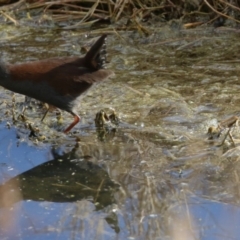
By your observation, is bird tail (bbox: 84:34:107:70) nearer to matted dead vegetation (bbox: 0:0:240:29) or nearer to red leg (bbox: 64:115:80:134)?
red leg (bbox: 64:115:80:134)

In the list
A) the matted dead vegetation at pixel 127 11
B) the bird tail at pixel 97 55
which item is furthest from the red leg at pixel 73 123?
the matted dead vegetation at pixel 127 11

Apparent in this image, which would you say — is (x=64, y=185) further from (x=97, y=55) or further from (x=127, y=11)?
(x=127, y=11)

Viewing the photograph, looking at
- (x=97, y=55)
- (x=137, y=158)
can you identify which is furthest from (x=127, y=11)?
(x=137, y=158)

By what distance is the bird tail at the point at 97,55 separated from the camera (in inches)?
153

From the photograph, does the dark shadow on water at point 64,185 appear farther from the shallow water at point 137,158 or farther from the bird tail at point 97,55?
the bird tail at point 97,55

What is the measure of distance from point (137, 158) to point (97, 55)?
0.67 meters

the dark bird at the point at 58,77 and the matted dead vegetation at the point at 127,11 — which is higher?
the dark bird at the point at 58,77

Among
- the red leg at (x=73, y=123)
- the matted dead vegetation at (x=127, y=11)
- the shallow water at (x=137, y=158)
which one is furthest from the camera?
the matted dead vegetation at (x=127, y=11)

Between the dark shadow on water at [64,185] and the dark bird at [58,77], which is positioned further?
the dark bird at [58,77]

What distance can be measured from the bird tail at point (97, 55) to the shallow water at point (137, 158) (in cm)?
39

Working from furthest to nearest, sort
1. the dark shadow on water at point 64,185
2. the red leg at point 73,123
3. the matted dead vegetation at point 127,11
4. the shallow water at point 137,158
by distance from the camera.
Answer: the matted dead vegetation at point 127,11
the red leg at point 73,123
the dark shadow on water at point 64,185
the shallow water at point 137,158

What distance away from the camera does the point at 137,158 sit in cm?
364

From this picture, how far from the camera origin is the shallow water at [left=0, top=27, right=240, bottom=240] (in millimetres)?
2928

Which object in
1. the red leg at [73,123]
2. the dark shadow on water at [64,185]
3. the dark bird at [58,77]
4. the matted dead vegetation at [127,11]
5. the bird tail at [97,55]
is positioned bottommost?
the matted dead vegetation at [127,11]
